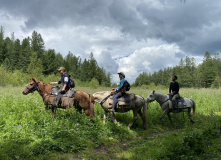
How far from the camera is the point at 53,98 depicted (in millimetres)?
6359

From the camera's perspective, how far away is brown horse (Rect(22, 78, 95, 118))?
6355 mm

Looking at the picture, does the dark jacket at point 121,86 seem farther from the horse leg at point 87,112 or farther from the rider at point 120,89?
the horse leg at point 87,112

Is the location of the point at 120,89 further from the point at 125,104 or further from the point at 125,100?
the point at 125,104

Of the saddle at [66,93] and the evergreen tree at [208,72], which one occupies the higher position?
the evergreen tree at [208,72]

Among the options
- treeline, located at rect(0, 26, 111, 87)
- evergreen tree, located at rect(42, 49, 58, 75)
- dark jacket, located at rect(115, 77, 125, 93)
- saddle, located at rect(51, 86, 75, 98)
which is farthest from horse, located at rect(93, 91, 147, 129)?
evergreen tree, located at rect(42, 49, 58, 75)

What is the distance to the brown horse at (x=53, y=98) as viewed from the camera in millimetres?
6355

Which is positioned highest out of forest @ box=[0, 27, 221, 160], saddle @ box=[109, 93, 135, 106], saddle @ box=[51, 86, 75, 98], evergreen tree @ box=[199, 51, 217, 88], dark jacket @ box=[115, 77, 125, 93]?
evergreen tree @ box=[199, 51, 217, 88]

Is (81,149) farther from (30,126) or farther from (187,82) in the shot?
(187,82)

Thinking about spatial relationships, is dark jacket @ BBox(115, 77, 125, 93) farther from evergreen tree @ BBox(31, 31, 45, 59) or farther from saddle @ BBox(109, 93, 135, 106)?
evergreen tree @ BBox(31, 31, 45, 59)

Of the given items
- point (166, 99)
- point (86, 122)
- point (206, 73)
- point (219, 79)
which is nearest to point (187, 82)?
point (206, 73)

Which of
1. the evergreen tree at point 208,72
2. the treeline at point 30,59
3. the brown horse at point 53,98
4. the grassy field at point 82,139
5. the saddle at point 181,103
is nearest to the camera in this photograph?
the grassy field at point 82,139

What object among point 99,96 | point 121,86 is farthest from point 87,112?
point 121,86

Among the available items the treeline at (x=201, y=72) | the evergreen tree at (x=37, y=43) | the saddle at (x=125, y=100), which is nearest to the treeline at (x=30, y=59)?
the evergreen tree at (x=37, y=43)

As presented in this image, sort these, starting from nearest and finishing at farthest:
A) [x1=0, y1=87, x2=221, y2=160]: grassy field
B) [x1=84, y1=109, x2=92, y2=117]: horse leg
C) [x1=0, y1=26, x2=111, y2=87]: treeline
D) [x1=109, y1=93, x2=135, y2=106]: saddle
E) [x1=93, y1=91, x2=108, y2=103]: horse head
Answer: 1. [x1=0, y1=87, x2=221, y2=160]: grassy field
2. [x1=84, y1=109, x2=92, y2=117]: horse leg
3. [x1=109, y1=93, x2=135, y2=106]: saddle
4. [x1=93, y1=91, x2=108, y2=103]: horse head
5. [x1=0, y1=26, x2=111, y2=87]: treeline
